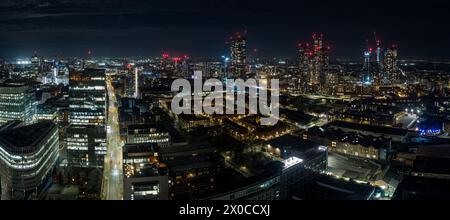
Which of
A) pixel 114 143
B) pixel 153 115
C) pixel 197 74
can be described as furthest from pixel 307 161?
pixel 197 74

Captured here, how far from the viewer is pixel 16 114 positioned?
1158 centimetres

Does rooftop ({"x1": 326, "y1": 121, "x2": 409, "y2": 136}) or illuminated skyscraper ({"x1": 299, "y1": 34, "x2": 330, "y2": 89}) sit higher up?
illuminated skyscraper ({"x1": 299, "y1": 34, "x2": 330, "y2": 89})

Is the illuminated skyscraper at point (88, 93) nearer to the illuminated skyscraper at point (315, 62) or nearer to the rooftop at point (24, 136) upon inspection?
the rooftop at point (24, 136)

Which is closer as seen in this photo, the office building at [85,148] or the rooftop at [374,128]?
the office building at [85,148]

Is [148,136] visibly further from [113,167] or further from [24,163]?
[24,163]

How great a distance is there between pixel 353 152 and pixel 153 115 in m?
6.86

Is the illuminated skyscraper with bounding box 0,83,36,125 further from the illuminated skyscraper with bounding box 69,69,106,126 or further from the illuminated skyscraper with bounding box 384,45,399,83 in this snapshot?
the illuminated skyscraper with bounding box 384,45,399,83

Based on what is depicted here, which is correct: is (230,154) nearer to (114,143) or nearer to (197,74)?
(114,143)

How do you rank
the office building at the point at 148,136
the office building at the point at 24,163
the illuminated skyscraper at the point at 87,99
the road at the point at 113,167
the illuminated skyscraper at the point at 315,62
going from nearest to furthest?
the road at the point at 113,167
the office building at the point at 24,163
the office building at the point at 148,136
the illuminated skyscraper at the point at 87,99
the illuminated skyscraper at the point at 315,62

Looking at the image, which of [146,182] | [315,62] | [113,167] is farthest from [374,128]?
[315,62]

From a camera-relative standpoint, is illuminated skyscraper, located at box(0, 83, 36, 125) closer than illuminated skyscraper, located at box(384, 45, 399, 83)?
Yes

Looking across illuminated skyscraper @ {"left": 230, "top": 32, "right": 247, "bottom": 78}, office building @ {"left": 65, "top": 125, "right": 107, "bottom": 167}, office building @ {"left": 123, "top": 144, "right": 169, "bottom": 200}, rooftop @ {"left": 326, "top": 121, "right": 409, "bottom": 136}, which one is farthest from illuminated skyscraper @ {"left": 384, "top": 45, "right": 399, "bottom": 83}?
office building @ {"left": 123, "top": 144, "right": 169, "bottom": 200}

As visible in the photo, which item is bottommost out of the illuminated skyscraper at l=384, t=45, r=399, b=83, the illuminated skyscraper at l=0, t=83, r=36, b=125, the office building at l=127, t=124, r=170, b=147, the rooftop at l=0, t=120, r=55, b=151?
the office building at l=127, t=124, r=170, b=147

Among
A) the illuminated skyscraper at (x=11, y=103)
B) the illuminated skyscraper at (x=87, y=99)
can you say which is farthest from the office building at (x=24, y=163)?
the illuminated skyscraper at (x=11, y=103)
